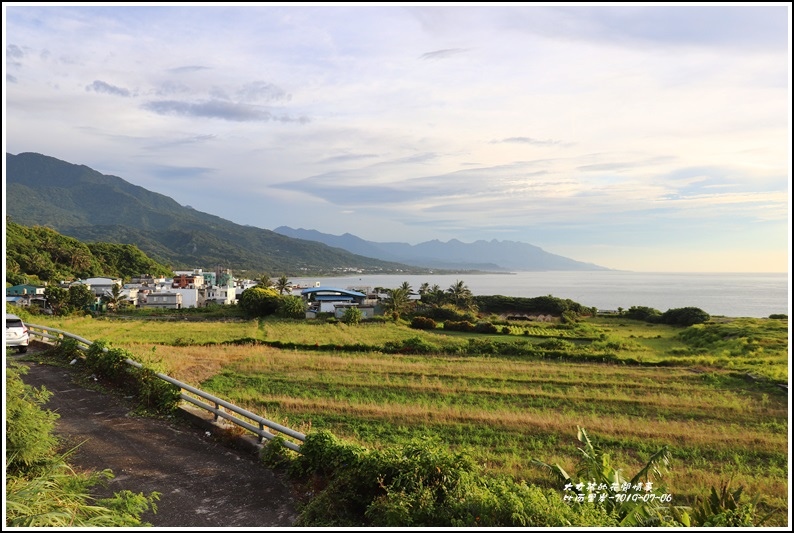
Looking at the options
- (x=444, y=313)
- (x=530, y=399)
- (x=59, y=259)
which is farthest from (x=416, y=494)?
(x=59, y=259)

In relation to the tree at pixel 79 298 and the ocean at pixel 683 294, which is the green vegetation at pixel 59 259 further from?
the ocean at pixel 683 294

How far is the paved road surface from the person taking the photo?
5125mm

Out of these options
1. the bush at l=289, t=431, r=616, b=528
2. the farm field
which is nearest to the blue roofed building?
the farm field

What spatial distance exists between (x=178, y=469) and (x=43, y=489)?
95.6 inches

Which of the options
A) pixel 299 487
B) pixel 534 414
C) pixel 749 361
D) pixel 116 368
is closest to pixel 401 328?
pixel 749 361

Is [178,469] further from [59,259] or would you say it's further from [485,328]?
[59,259]

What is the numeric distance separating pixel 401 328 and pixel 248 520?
37099 millimetres

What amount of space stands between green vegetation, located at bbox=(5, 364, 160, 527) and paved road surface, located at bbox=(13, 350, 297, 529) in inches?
12.1

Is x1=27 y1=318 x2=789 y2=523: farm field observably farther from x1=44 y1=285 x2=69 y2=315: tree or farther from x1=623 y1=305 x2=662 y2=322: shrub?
x1=44 y1=285 x2=69 y2=315: tree

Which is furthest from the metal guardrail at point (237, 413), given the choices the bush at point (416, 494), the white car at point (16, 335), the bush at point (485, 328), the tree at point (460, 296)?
the tree at point (460, 296)

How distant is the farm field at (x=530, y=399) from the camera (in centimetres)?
1120

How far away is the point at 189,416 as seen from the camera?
8023 mm

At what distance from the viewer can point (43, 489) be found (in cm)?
384

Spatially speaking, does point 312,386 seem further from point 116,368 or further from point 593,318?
point 593,318
